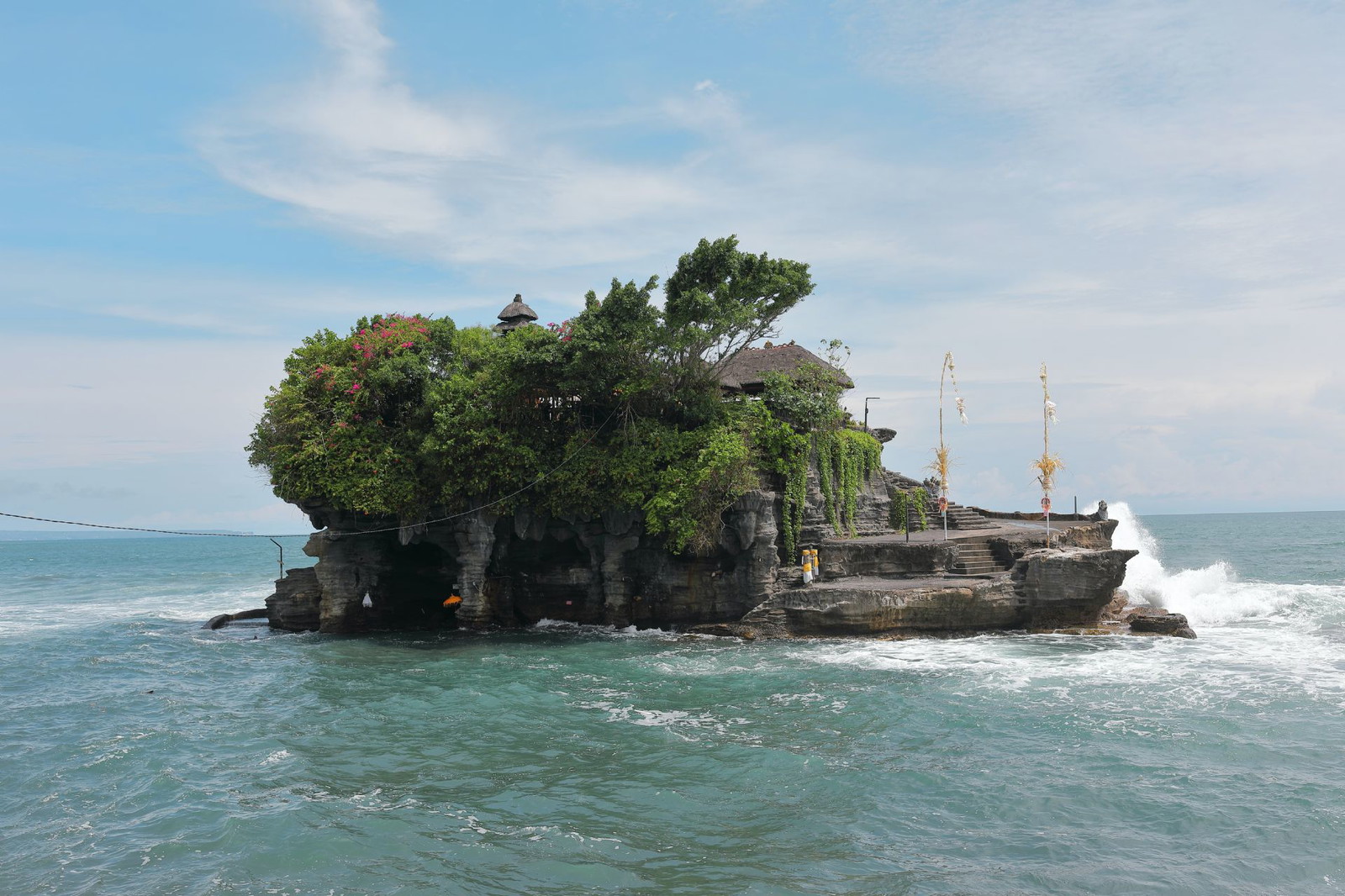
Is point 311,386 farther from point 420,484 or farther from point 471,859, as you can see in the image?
point 471,859

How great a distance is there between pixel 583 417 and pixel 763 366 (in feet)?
22.3

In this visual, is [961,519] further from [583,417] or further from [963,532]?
[583,417]

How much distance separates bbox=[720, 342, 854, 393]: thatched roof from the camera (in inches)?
1050

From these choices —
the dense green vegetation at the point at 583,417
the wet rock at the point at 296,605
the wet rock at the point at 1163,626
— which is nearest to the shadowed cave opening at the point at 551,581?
the dense green vegetation at the point at 583,417

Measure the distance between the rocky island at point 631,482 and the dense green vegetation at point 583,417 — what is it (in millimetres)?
59

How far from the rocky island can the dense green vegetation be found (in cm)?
6

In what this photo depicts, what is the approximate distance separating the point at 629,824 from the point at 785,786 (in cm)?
234

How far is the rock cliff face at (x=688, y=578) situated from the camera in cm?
2183

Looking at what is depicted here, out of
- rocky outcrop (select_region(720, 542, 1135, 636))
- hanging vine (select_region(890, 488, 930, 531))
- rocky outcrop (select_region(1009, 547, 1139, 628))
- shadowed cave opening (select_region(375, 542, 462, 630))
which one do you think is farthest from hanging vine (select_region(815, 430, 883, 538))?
shadowed cave opening (select_region(375, 542, 462, 630))

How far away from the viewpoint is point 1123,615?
2367 cm

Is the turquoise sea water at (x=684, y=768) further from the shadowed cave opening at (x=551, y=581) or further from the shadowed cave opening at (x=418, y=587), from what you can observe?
Answer: the shadowed cave opening at (x=418, y=587)

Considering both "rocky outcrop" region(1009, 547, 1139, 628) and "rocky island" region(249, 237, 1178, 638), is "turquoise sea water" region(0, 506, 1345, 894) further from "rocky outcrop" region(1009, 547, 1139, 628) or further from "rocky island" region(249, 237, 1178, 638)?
"rocky island" region(249, 237, 1178, 638)

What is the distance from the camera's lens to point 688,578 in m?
24.7

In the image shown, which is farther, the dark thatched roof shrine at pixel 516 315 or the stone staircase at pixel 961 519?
the dark thatched roof shrine at pixel 516 315
